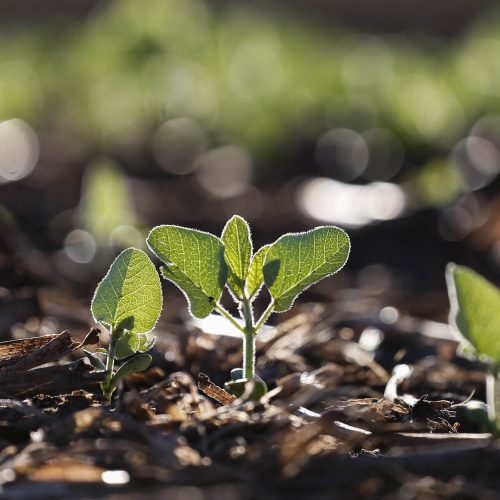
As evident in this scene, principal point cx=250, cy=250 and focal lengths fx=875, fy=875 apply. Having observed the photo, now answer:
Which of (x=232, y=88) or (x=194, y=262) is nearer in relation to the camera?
(x=194, y=262)

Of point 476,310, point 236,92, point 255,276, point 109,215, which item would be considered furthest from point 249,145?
point 476,310

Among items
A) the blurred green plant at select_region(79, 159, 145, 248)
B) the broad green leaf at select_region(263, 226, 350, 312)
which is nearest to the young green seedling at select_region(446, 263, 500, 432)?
the broad green leaf at select_region(263, 226, 350, 312)

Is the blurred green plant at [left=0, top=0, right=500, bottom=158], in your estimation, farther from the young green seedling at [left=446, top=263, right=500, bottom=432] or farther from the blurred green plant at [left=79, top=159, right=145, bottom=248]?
the young green seedling at [left=446, top=263, right=500, bottom=432]

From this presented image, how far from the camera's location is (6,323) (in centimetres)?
180

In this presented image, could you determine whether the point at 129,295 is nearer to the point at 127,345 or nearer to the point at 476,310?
the point at 127,345

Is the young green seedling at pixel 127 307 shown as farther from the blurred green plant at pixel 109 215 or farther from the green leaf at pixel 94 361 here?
the blurred green plant at pixel 109 215

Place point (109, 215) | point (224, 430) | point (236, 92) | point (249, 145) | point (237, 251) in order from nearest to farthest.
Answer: point (224, 430), point (237, 251), point (109, 215), point (249, 145), point (236, 92)

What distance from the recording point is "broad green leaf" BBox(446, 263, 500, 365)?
3.72ft

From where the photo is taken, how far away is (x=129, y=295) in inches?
48.4

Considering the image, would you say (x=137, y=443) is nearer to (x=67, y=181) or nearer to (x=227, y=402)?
(x=227, y=402)

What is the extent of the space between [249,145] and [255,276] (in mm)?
3979

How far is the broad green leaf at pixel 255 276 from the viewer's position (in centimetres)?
125

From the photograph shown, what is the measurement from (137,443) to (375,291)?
71.5 inches

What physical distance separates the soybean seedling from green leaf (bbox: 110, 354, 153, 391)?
0.10 metres
